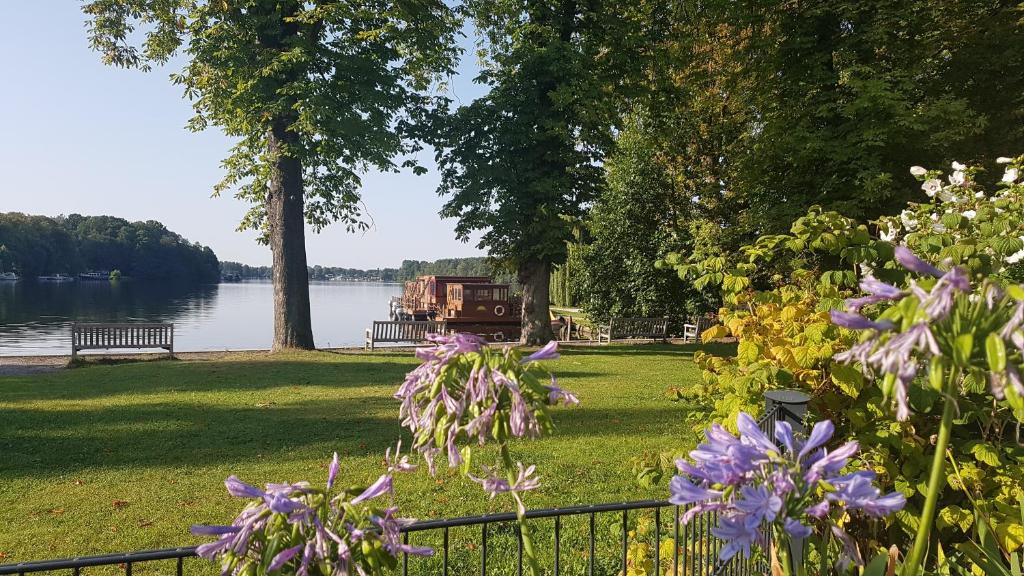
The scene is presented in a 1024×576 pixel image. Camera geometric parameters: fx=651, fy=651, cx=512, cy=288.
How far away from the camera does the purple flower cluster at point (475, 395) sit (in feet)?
3.86

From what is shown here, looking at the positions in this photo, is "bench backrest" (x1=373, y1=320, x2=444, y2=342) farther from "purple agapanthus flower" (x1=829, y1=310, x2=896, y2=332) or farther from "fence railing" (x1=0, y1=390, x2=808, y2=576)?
"purple agapanthus flower" (x1=829, y1=310, x2=896, y2=332)

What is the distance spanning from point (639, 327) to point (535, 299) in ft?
16.8

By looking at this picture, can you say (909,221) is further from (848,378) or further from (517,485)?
(517,485)

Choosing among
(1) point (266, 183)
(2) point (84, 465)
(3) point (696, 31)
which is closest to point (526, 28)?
(3) point (696, 31)

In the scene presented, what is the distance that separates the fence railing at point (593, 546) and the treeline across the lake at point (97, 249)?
118m

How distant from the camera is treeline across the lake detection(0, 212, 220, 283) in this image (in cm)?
10256

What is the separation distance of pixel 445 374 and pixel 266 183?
18970 millimetres

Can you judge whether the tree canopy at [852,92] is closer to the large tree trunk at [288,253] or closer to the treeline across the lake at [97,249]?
the large tree trunk at [288,253]

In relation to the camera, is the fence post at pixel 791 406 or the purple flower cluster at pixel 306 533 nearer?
the purple flower cluster at pixel 306 533

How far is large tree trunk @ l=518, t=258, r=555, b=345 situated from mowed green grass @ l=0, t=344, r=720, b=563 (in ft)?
16.0

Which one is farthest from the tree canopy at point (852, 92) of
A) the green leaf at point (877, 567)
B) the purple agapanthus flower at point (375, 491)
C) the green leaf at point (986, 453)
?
the purple agapanthus flower at point (375, 491)

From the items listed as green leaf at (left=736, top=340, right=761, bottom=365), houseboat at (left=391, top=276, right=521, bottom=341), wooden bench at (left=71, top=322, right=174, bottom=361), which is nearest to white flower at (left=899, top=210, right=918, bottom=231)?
green leaf at (left=736, top=340, right=761, bottom=365)

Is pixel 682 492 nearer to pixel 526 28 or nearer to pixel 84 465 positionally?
pixel 84 465

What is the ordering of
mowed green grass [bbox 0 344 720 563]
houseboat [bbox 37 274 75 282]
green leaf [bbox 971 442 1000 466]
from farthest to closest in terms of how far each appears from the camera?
1. houseboat [bbox 37 274 75 282]
2. mowed green grass [bbox 0 344 720 563]
3. green leaf [bbox 971 442 1000 466]
